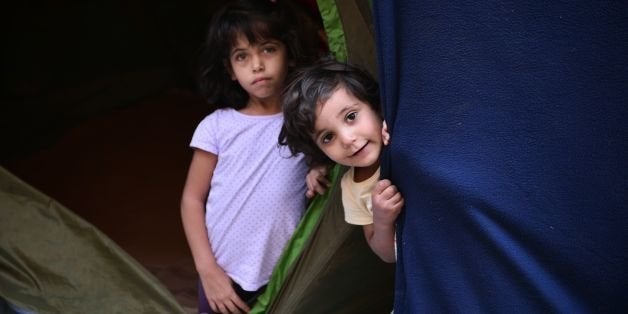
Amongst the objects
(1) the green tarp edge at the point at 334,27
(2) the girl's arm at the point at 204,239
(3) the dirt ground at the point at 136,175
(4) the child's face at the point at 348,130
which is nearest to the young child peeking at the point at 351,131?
(4) the child's face at the point at 348,130

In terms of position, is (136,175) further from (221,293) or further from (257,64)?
(257,64)

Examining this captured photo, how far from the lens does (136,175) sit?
3377mm

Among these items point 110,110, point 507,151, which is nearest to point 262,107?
point 507,151

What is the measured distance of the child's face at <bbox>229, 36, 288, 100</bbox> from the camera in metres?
1.73

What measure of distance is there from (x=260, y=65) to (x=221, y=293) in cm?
57

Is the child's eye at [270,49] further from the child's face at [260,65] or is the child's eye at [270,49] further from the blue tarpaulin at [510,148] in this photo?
the blue tarpaulin at [510,148]

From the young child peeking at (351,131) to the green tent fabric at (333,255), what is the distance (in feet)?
0.45

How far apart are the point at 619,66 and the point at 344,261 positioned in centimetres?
91

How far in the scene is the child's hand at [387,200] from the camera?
1.34 meters

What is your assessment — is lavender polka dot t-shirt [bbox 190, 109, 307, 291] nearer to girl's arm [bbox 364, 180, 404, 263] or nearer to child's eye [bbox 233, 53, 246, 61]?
child's eye [bbox 233, 53, 246, 61]

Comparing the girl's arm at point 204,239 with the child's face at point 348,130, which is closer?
the child's face at point 348,130

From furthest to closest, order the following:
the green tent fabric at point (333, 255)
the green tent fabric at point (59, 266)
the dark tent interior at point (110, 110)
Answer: the dark tent interior at point (110, 110) < the green tent fabric at point (59, 266) < the green tent fabric at point (333, 255)

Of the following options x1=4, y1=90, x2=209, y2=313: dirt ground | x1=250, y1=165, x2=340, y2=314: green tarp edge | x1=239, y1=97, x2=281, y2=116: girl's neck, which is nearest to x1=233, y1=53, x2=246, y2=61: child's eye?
x1=239, y1=97, x2=281, y2=116: girl's neck

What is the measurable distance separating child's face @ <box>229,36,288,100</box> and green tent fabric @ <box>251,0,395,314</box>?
0.45 feet
